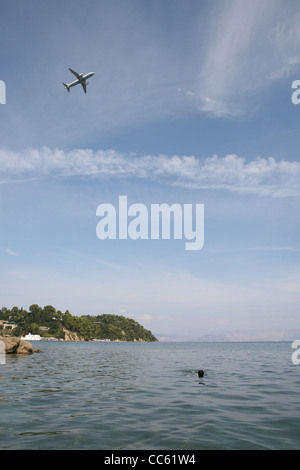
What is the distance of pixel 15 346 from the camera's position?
50.6 m

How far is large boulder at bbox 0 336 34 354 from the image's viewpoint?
49.2 meters

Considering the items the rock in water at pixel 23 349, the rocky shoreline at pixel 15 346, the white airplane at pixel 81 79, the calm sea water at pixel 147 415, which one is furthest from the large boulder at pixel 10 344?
the white airplane at pixel 81 79

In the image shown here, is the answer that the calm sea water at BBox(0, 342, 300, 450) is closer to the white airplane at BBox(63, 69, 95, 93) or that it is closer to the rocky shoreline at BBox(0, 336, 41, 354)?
the rocky shoreline at BBox(0, 336, 41, 354)

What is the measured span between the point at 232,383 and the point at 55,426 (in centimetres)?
1576

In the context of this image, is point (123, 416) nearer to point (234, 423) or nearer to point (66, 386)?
point (234, 423)

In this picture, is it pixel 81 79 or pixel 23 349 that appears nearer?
pixel 23 349

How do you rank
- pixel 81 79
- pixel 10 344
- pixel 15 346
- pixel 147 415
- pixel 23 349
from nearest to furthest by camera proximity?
pixel 147 415, pixel 10 344, pixel 15 346, pixel 23 349, pixel 81 79

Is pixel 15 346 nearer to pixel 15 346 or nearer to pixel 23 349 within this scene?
pixel 15 346

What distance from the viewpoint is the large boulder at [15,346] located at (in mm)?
49250

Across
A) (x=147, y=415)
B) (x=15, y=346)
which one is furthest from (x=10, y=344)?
(x=147, y=415)

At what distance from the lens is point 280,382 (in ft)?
80.9

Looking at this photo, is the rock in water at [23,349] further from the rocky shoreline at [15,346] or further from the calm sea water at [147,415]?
the calm sea water at [147,415]
